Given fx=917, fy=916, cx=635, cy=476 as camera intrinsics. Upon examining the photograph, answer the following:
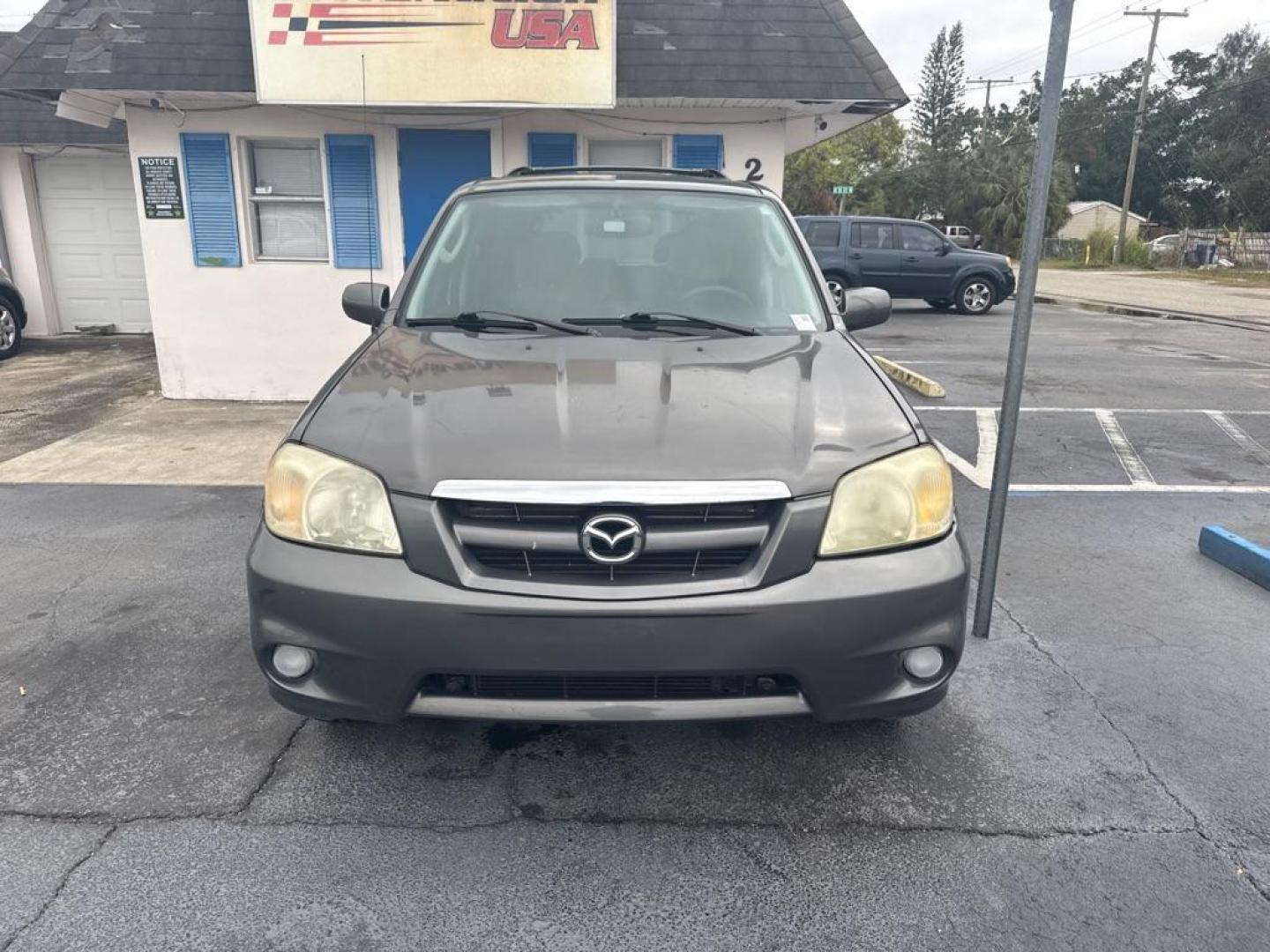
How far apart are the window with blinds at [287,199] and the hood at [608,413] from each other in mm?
5916

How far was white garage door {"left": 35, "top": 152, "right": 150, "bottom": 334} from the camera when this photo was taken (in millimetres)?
12406

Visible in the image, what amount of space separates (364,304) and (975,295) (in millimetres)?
15913

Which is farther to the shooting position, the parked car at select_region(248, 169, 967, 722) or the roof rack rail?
the roof rack rail

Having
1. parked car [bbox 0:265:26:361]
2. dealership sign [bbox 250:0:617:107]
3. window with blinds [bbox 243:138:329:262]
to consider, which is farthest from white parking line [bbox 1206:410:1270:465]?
parked car [bbox 0:265:26:361]

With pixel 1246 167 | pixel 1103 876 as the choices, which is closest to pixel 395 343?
pixel 1103 876

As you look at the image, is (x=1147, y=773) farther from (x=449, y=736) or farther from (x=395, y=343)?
(x=395, y=343)

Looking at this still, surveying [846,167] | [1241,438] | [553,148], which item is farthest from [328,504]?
[846,167]

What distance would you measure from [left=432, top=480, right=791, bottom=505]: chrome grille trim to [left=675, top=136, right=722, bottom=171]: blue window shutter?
21.8ft

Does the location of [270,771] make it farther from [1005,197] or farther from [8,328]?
[1005,197]

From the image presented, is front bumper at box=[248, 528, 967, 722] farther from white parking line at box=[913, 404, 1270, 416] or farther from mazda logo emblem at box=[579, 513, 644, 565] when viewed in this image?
white parking line at box=[913, 404, 1270, 416]

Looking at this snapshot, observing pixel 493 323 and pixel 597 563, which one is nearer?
pixel 597 563

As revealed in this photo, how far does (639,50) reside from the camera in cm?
779

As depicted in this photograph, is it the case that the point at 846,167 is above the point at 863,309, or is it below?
above

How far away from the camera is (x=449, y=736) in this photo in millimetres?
2916
